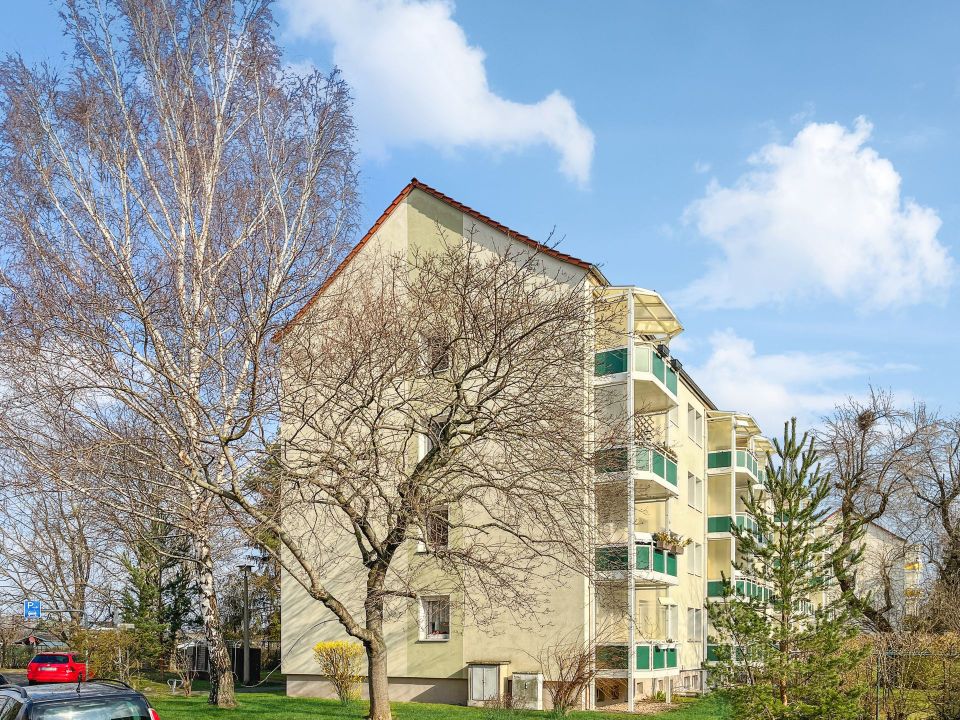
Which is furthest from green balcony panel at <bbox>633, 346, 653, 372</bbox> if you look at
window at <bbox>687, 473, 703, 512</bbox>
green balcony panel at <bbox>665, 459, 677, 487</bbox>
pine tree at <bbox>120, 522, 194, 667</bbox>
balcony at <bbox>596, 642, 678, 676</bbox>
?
pine tree at <bbox>120, 522, 194, 667</bbox>

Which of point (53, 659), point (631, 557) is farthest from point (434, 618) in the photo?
point (53, 659)

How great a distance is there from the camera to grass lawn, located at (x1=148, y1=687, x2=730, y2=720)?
65.9 ft

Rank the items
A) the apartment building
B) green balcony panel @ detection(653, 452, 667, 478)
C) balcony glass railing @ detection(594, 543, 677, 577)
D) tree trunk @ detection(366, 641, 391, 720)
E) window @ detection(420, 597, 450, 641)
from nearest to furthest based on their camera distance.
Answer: tree trunk @ detection(366, 641, 391, 720) < balcony glass railing @ detection(594, 543, 677, 577) < the apartment building < window @ detection(420, 597, 450, 641) < green balcony panel @ detection(653, 452, 667, 478)

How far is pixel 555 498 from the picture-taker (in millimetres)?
15617

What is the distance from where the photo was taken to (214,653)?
23.4 m

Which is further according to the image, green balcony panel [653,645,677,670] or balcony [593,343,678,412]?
green balcony panel [653,645,677,670]

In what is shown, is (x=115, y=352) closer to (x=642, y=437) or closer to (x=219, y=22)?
(x=642, y=437)

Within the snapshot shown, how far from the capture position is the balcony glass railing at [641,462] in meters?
16.6

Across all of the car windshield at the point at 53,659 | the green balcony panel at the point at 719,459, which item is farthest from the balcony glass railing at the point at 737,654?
the green balcony panel at the point at 719,459

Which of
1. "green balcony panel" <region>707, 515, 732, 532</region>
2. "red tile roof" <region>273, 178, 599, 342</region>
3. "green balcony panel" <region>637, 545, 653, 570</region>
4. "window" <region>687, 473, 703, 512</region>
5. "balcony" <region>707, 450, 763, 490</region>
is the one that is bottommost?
"green balcony panel" <region>637, 545, 653, 570</region>

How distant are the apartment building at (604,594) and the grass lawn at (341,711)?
150cm

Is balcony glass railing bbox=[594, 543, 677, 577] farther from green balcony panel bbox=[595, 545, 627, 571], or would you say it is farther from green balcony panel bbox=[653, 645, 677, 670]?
green balcony panel bbox=[653, 645, 677, 670]

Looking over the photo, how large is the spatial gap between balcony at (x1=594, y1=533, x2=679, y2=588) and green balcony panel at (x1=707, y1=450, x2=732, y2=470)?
11310 millimetres

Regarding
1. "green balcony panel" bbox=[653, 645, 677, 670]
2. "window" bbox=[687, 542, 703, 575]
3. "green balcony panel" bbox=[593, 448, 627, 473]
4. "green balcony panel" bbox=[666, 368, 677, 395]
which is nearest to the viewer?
"green balcony panel" bbox=[593, 448, 627, 473]
